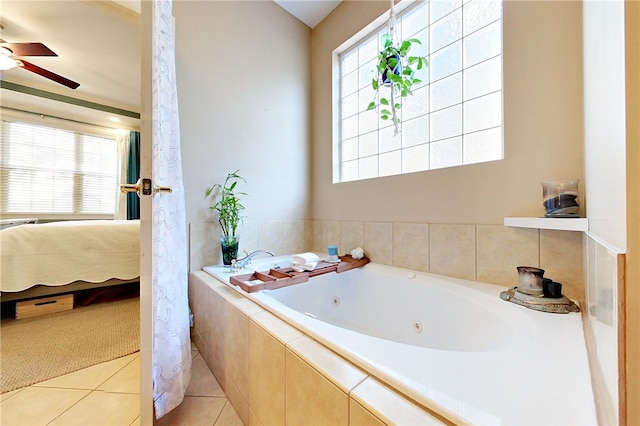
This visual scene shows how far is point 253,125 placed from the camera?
185 cm

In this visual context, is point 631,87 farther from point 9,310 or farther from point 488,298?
point 9,310

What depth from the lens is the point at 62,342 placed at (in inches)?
57.9

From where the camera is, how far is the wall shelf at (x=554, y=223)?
0.79m

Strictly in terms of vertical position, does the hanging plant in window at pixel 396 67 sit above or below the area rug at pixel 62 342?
above

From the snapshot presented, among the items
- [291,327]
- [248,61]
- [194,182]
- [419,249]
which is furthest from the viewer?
Result: [248,61]

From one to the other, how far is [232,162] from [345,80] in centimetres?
127

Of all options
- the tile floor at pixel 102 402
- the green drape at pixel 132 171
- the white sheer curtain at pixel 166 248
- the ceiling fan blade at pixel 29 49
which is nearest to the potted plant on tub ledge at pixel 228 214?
the white sheer curtain at pixel 166 248

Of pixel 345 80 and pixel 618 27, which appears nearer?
pixel 618 27

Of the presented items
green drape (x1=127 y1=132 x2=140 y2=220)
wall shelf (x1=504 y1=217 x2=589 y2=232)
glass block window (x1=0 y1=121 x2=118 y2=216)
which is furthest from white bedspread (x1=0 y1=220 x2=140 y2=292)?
wall shelf (x1=504 y1=217 x2=589 y2=232)

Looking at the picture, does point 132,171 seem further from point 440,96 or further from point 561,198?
point 561,198

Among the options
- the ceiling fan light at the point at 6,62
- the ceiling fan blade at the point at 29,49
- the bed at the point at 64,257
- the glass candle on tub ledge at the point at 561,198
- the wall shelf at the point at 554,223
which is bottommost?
the bed at the point at 64,257

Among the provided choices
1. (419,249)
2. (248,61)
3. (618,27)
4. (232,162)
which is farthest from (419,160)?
(248,61)

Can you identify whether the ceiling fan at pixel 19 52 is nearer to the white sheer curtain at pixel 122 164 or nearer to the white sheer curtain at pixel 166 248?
the white sheer curtain at pixel 122 164

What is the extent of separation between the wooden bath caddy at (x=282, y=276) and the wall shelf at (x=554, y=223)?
89cm
